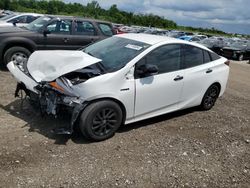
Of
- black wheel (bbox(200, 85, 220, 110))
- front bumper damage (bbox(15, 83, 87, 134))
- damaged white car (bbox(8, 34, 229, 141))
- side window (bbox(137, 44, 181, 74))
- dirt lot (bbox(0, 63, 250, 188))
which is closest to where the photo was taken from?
dirt lot (bbox(0, 63, 250, 188))

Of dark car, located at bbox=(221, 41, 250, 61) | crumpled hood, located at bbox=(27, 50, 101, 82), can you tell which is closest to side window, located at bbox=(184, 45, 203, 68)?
crumpled hood, located at bbox=(27, 50, 101, 82)

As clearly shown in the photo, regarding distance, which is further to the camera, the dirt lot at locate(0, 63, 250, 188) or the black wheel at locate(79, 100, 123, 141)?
the black wheel at locate(79, 100, 123, 141)

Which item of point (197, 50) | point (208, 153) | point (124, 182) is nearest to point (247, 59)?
point (197, 50)

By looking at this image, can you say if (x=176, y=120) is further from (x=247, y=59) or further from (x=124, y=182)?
(x=247, y=59)

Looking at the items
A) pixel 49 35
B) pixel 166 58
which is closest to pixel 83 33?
pixel 49 35

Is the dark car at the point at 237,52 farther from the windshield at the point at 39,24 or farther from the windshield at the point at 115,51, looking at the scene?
the windshield at the point at 115,51

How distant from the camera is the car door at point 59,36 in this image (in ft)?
30.9

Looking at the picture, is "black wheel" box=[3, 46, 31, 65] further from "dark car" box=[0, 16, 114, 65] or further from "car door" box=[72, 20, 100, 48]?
"car door" box=[72, 20, 100, 48]

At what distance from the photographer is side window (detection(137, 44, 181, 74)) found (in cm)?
556

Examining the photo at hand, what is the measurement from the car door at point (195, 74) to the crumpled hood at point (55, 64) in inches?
70.6

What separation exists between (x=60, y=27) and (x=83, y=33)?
0.73 m

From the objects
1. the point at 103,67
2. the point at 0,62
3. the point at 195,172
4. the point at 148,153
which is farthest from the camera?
the point at 0,62

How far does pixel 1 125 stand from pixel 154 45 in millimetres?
2849

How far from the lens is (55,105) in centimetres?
486
